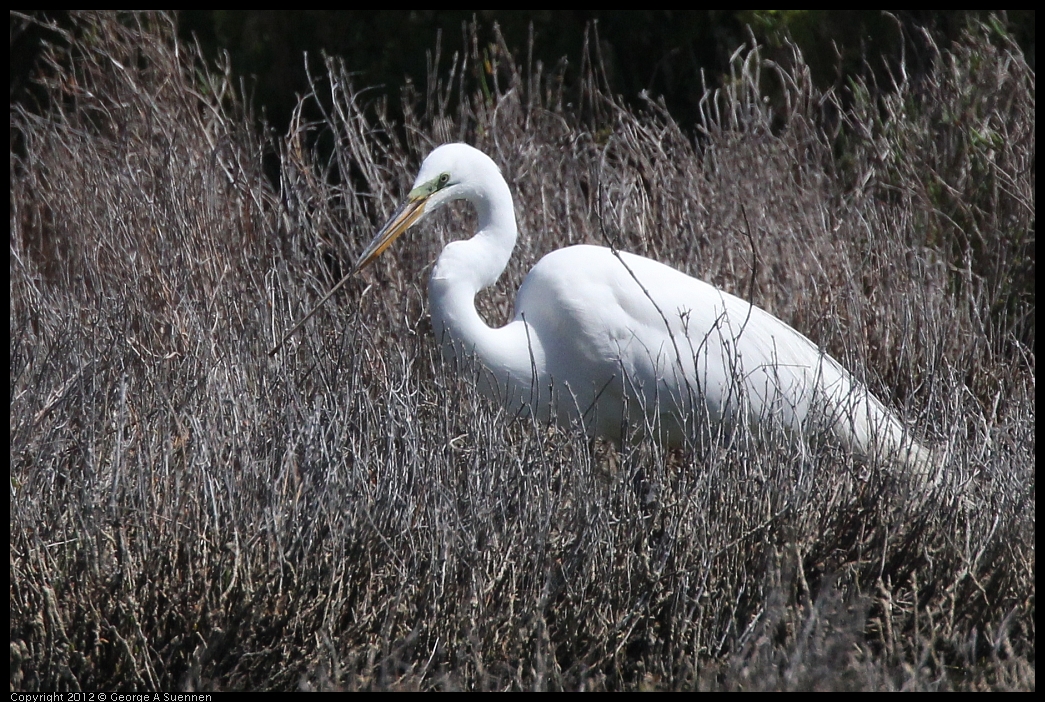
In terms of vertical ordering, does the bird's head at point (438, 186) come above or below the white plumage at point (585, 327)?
above

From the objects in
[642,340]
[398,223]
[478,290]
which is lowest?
[642,340]

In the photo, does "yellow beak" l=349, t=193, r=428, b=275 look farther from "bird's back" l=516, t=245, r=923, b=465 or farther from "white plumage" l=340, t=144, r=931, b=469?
"bird's back" l=516, t=245, r=923, b=465

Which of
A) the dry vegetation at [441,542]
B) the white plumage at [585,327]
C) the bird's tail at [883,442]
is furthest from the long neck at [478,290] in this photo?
the bird's tail at [883,442]

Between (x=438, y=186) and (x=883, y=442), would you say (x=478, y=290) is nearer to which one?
(x=438, y=186)

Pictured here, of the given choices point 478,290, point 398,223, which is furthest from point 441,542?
point 398,223

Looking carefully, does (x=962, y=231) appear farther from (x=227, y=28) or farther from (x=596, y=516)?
(x=227, y=28)

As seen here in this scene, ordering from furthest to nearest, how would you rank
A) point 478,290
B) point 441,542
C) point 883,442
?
1. point 478,290
2. point 883,442
3. point 441,542

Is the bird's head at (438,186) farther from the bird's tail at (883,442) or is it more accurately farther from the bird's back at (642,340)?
the bird's tail at (883,442)

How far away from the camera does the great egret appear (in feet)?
9.13

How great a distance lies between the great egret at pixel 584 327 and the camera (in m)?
2.78

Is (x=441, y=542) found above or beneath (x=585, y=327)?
beneath

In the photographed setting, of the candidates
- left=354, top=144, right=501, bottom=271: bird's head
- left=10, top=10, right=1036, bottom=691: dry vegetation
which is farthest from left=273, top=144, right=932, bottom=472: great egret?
left=10, top=10, right=1036, bottom=691: dry vegetation

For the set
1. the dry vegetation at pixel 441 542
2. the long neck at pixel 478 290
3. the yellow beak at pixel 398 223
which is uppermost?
the yellow beak at pixel 398 223

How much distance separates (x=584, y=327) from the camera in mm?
2824
